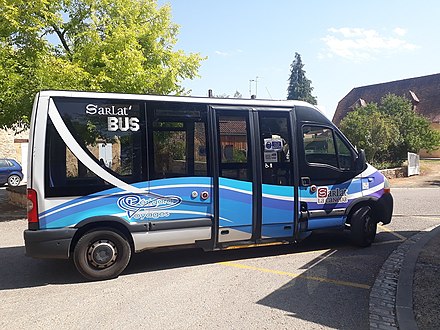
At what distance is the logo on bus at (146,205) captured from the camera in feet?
17.2

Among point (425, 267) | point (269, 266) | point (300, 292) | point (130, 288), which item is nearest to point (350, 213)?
point (425, 267)

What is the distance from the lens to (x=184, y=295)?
182 inches

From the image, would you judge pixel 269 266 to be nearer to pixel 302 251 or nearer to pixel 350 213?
pixel 302 251

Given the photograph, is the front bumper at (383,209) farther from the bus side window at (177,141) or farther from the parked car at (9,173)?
the parked car at (9,173)

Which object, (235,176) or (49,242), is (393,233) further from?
(49,242)

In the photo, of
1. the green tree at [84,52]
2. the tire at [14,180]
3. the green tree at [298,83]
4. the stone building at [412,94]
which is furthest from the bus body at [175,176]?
the green tree at [298,83]

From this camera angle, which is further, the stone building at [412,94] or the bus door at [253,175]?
the stone building at [412,94]

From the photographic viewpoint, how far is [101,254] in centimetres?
519

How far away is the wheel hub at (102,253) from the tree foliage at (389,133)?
2001 centimetres

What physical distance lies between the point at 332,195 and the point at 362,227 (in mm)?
881

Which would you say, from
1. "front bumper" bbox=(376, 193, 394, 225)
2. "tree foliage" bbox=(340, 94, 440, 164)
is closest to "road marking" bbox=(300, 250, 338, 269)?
"front bumper" bbox=(376, 193, 394, 225)

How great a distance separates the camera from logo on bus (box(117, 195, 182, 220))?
5.23 meters

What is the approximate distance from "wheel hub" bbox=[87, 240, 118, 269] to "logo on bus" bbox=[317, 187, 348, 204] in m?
3.50

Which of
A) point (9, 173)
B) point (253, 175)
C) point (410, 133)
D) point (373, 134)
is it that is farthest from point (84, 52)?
point (410, 133)
